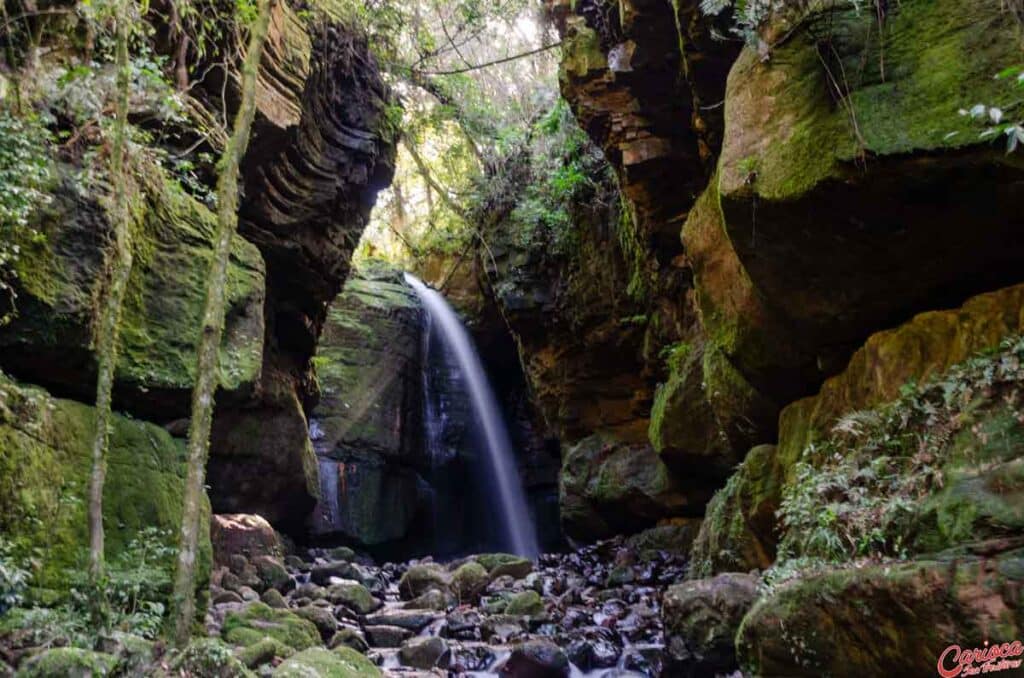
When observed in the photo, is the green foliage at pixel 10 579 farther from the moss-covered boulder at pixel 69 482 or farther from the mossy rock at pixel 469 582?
the mossy rock at pixel 469 582

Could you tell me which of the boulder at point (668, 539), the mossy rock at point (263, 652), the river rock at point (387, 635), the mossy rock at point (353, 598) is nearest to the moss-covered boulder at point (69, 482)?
the mossy rock at point (263, 652)

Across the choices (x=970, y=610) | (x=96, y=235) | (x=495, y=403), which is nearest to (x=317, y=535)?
(x=495, y=403)

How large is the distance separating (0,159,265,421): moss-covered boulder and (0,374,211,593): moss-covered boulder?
0.95 feet

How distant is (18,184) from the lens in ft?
16.9

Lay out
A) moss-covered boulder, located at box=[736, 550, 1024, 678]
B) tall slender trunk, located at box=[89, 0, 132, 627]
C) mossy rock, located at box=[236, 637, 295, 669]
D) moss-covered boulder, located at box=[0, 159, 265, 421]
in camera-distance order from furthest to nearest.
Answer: mossy rock, located at box=[236, 637, 295, 669] → moss-covered boulder, located at box=[0, 159, 265, 421] → tall slender trunk, located at box=[89, 0, 132, 627] → moss-covered boulder, located at box=[736, 550, 1024, 678]

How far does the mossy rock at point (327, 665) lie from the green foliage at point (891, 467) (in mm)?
3459

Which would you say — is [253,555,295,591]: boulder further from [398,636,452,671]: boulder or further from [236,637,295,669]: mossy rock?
[236,637,295,669]: mossy rock

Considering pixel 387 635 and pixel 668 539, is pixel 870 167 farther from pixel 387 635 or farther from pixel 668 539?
pixel 668 539

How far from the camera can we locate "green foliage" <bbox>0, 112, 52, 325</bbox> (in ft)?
16.4

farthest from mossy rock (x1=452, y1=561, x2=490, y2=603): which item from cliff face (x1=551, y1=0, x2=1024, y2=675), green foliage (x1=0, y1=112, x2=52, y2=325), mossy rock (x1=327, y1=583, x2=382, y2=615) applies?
green foliage (x1=0, y1=112, x2=52, y2=325)

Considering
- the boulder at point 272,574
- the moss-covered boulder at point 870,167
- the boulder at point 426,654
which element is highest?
the moss-covered boulder at point 870,167

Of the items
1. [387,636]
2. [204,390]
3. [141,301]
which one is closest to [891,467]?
[204,390]
